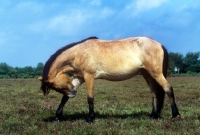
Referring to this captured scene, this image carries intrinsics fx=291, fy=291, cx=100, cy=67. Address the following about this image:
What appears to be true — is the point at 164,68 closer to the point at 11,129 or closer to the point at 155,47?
the point at 155,47

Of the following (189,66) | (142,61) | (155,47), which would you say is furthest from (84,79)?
(189,66)

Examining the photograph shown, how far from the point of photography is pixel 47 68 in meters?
9.70

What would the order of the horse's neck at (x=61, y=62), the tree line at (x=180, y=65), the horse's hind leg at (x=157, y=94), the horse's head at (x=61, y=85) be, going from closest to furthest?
the horse's head at (x=61, y=85), the horse's neck at (x=61, y=62), the horse's hind leg at (x=157, y=94), the tree line at (x=180, y=65)

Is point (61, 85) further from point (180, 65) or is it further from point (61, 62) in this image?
point (180, 65)

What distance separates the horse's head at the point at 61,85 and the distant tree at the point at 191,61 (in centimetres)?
10872

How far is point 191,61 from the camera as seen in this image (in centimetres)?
11669

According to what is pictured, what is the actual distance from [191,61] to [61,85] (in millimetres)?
113578

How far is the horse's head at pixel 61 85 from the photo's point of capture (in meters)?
9.56

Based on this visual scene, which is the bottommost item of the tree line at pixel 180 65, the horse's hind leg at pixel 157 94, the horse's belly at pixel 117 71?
the horse's hind leg at pixel 157 94

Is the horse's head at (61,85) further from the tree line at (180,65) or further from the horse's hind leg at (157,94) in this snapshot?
the tree line at (180,65)

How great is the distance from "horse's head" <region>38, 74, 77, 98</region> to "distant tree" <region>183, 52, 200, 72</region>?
357 ft

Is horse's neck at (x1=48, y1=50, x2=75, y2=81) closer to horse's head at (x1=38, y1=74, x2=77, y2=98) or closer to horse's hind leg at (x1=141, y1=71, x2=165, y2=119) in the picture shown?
horse's head at (x1=38, y1=74, x2=77, y2=98)

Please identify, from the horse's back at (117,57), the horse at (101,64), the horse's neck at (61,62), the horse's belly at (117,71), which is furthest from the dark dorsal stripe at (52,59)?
the horse's belly at (117,71)

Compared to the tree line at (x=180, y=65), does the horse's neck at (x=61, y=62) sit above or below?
below
